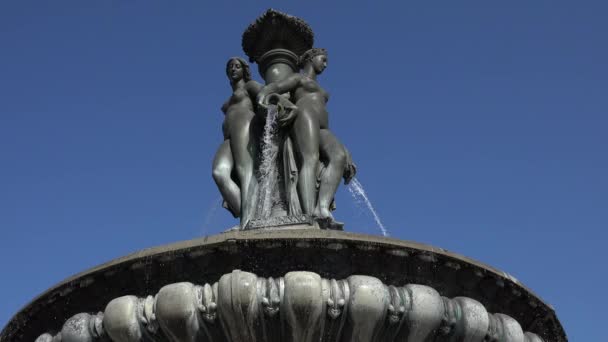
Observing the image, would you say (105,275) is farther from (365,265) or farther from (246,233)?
(365,265)

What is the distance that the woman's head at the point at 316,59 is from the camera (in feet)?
37.4

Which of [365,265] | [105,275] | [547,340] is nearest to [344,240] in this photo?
[365,265]

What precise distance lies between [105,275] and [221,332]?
1.16 m

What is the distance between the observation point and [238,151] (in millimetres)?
10391

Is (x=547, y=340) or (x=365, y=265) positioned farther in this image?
(x=547, y=340)

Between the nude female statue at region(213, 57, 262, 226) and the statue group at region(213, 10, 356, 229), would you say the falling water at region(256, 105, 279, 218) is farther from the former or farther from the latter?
the nude female statue at region(213, 57, 262, 226)

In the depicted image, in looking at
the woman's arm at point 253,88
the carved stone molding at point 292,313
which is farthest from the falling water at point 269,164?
the carved stone molding at point 292,313

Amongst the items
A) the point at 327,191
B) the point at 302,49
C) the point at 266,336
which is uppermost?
the point at 302,49

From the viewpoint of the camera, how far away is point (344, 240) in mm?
7059

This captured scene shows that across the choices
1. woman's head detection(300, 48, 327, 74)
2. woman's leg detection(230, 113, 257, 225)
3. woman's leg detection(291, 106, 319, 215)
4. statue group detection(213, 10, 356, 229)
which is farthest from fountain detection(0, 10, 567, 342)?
woman's head detection(300, 48, 327, 74)

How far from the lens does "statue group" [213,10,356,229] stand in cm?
988

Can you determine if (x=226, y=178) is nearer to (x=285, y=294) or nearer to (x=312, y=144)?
(x=312, y=144)

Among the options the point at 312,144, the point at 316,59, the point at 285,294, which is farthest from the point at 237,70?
the point at 285,294

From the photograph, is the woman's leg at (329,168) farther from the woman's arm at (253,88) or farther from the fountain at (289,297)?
the fountain at (289,297)
